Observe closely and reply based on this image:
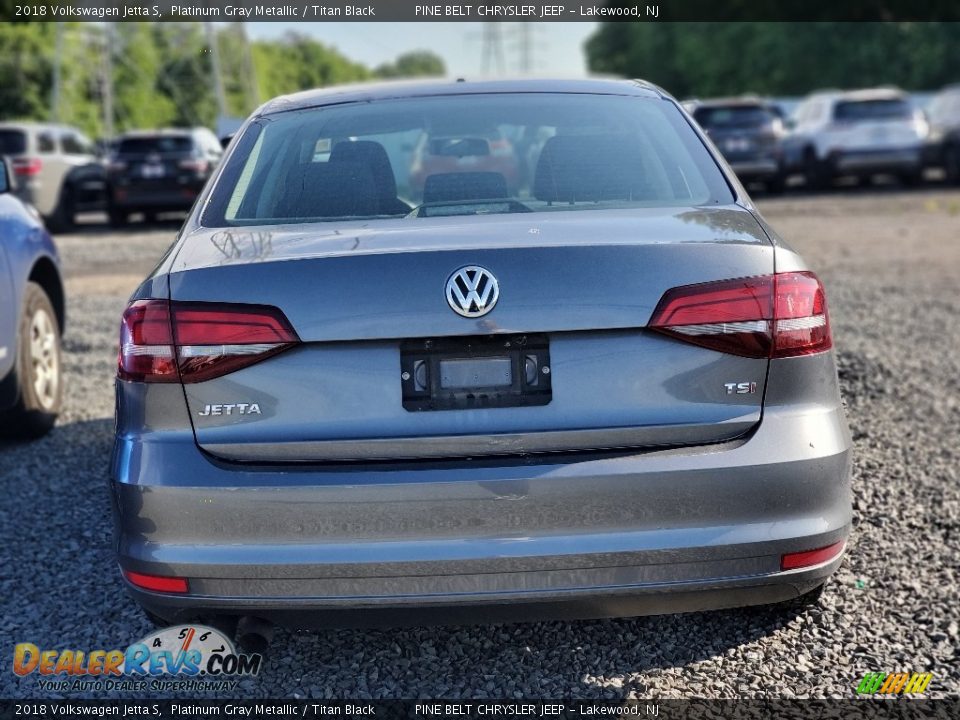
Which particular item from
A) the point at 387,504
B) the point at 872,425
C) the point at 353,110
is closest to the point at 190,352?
the point at 387,504

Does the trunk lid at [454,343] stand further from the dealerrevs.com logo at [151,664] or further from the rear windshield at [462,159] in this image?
the dealerrevs.com logo at [151,664]

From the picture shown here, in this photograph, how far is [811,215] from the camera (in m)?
18.7

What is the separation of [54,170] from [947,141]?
16469 millimetres

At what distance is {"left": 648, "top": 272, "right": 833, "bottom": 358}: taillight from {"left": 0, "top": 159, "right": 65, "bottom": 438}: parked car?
368 centimetres

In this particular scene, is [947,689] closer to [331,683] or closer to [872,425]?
[331,683]

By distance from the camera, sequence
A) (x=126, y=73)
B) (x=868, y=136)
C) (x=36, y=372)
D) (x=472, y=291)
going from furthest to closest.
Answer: (x=126, y=73) → (x=868, y=136) → (x=36, y=372) → (x=472, y=291)

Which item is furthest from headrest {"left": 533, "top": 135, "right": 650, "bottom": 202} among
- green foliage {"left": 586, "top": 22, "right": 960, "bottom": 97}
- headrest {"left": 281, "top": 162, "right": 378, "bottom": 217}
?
green foliage {"left": 586, "top": 22, "right": 960, "bottom": 97}

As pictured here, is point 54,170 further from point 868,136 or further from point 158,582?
point 158,582

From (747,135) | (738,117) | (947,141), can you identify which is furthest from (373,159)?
(947,141)

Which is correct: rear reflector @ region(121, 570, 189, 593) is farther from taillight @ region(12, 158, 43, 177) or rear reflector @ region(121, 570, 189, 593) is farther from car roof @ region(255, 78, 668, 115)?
taillight @ region(12, 158, 43, 177)

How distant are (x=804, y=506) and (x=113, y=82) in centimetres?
5616

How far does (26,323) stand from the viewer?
19.5 feet

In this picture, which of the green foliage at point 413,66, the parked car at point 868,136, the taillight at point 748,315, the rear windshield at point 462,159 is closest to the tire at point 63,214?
the parked car at point 868,136

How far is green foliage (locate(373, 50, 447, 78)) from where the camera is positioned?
561 feet
